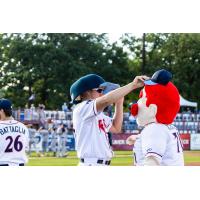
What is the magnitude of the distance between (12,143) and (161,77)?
312 cm

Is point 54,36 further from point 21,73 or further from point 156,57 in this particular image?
point 156,57

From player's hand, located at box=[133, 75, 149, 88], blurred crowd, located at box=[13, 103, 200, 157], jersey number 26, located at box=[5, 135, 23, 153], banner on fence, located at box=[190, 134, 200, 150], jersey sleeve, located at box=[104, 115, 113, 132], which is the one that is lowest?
banner on fence, located at box=[190, 134, 200, 150]

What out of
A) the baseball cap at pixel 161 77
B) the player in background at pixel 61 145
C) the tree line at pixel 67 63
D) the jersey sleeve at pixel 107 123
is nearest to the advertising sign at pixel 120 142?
the player in background at pixel 61 145

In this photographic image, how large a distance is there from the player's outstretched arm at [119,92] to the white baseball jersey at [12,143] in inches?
99.7

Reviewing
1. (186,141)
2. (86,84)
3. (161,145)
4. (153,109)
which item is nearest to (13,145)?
(86,84)

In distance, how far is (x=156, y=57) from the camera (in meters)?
42.0

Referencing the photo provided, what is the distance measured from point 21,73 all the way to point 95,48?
18.0 ft

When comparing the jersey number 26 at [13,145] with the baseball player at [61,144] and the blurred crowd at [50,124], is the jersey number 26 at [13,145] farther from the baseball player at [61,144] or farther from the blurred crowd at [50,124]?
the blurred crowd at [50,124]

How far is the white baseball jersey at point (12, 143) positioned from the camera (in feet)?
24.2

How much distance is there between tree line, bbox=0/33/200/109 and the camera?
124 feet

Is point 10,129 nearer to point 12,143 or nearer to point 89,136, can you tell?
point 12,143

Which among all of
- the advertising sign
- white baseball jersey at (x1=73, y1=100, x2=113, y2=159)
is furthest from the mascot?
the advertising sign

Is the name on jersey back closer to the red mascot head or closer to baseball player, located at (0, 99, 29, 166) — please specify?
baseball player, located at (0, 99, 29, 166)

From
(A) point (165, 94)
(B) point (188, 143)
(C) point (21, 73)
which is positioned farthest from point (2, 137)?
(C) point (21, 73)
